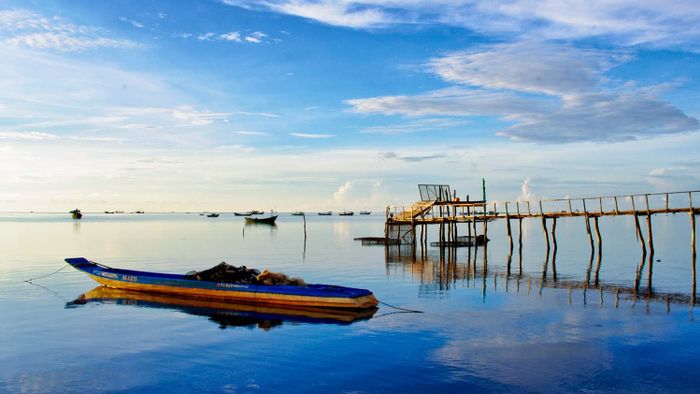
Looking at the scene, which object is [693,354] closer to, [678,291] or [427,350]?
[427,350]

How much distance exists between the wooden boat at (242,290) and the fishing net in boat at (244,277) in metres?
0.26

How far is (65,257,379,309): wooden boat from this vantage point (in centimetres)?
2220

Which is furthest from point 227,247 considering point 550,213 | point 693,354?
point 693,354

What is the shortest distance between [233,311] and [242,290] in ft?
4.69

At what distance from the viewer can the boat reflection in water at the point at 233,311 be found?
21.0 metres

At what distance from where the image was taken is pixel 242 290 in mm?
24219

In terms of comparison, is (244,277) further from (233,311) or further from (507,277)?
(507,277)

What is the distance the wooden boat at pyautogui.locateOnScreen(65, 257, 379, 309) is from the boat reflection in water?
0.25 m

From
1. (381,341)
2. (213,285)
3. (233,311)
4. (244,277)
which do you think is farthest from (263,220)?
(381,341)

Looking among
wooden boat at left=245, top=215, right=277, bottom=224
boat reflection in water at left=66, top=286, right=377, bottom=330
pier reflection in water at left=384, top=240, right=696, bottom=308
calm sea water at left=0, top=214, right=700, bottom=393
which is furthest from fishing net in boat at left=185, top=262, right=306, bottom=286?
wooden boat at left=245, top=215, right=277, bottom=224

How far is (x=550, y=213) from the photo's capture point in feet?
156

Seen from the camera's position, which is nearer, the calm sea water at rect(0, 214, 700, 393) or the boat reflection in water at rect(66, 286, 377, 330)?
the calm sea water at rect(0, 214, 700, 393)

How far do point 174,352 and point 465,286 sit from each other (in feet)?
57.4

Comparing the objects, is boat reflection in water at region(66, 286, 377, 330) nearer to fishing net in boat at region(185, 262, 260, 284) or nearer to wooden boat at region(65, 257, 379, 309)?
wooden boat at region(65, 257, 379, 309)
